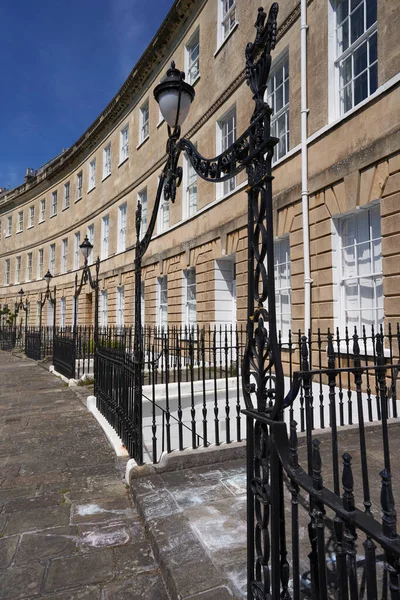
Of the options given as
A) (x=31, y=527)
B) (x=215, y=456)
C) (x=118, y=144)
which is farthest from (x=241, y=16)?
(x=31, y=527)

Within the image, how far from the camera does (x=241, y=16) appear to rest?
11.4 meters

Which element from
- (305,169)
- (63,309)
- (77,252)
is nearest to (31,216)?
(77,252)

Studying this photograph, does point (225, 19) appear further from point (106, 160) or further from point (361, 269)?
point (106, 160)

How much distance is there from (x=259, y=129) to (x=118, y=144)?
20.7 meters

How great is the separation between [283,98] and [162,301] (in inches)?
364

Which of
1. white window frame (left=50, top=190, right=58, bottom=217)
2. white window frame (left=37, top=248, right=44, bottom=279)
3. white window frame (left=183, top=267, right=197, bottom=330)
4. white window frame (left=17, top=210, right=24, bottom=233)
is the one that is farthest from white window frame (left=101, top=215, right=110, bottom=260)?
white window frame (left=17, top=210, right=24, bottom=233)

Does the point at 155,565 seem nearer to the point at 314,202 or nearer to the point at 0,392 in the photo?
the point at 314,202

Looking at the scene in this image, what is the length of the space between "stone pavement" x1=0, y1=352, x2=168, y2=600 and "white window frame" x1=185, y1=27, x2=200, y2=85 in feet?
43.9

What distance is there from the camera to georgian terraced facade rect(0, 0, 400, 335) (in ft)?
23.6

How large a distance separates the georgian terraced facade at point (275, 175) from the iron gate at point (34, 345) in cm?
402

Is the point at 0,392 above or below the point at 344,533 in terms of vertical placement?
below

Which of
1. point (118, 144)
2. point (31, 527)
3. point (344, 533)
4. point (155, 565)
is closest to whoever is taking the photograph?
point (344, 533)

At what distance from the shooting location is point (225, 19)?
12547 millimetres

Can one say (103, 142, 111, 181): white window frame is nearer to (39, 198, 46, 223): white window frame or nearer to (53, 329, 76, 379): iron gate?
(39, 198, 46, 223): white window frame
